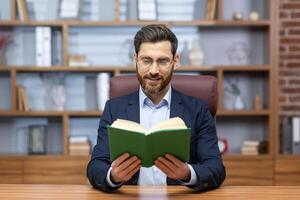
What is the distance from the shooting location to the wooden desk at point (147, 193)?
1.67 meters

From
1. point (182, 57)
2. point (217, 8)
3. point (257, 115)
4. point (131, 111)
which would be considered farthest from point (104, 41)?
point (131, 111)

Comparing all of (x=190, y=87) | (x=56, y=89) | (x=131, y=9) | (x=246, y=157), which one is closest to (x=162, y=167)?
(x=190, y=87)

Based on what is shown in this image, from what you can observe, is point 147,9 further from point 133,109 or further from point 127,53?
point 133,109

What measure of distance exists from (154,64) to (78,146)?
6.37 feet

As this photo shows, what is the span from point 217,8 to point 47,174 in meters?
1.78

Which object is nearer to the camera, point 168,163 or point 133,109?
point 168,163

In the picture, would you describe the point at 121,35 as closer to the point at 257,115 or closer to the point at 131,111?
the point at 257,115

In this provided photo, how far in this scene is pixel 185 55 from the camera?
396 cm

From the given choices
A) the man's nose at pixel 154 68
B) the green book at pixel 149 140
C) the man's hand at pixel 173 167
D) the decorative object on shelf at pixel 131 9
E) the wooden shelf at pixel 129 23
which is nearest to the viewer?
the green book at pixel 149 140

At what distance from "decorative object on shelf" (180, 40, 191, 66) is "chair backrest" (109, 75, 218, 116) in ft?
5.14

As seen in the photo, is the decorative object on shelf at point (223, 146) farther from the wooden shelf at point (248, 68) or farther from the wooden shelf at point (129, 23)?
the wooden shelf at point (129, 23)

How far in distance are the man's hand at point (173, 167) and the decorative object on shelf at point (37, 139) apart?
234 cm

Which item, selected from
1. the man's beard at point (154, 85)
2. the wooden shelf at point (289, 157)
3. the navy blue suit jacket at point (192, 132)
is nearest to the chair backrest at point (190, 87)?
the navy blue suit jacket at point (192, 132)

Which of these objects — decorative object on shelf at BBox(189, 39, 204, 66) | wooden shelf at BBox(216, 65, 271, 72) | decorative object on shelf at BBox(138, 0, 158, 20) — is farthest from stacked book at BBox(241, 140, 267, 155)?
decorative object on shelf at BBox(138, 0, 158, 20)
